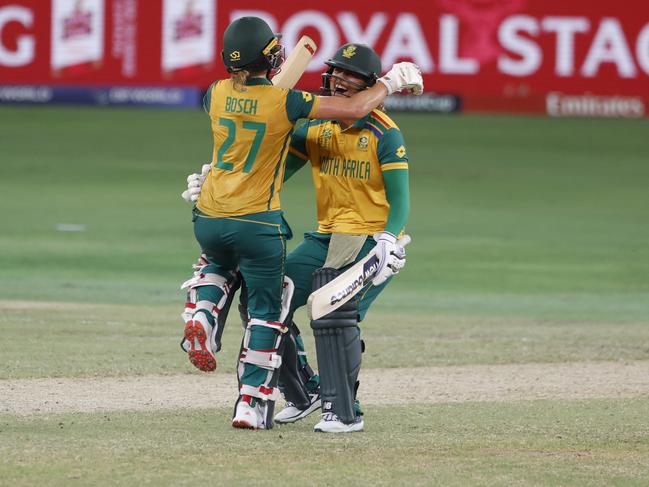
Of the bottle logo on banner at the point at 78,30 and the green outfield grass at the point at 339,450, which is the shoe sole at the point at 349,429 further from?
the bottle logo on banner at the point at 78,30

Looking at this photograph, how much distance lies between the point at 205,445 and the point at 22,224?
12.5m

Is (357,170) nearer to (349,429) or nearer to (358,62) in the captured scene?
(358,62)

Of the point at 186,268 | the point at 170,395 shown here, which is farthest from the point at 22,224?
the point at 170,395

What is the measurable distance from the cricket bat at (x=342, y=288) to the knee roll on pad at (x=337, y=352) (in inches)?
2.9

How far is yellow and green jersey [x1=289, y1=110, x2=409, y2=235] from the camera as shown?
748 cm

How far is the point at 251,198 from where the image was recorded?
7.28 m

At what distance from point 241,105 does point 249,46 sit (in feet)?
0.96

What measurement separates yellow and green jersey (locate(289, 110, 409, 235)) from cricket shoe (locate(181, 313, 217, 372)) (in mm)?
872

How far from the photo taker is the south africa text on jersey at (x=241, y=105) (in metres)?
7.23

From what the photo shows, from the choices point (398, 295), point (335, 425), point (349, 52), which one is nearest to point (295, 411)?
point (335, 425)

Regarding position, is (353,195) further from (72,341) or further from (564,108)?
(564,108)

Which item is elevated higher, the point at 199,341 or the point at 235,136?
the point at 235,136

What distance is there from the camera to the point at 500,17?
2712cm

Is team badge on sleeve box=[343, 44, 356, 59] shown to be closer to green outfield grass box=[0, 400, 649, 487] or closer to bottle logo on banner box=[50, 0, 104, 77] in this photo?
green outfield grass box=[0, 400, 649, 487]
